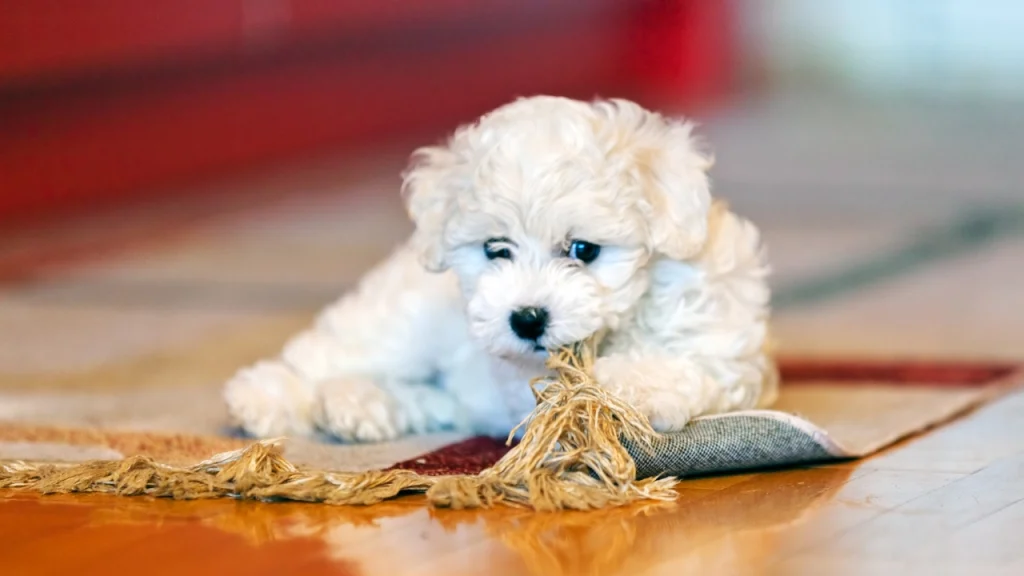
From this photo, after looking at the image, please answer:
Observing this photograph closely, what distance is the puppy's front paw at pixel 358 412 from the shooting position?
284cm

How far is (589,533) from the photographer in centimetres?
222

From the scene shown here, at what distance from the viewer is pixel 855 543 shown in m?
2.17

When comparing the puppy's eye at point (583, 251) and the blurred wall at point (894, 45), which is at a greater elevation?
the blurred wall at point (894, 45)

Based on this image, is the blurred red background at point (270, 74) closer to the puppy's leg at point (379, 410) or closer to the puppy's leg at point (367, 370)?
the puppy's leg at point (367, 370)

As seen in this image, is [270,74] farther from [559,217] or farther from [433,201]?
[559,217]

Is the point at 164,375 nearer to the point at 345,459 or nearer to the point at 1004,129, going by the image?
the point at 345,459

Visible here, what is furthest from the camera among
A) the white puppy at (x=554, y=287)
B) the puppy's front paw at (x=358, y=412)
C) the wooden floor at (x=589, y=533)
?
the puppy's front paw at (x=358, y=412)

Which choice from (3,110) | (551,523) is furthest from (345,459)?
(3,110)

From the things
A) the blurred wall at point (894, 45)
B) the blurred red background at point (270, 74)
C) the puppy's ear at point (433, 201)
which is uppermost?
the blurred wall at point (894, 45)

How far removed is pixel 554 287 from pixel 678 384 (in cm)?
28

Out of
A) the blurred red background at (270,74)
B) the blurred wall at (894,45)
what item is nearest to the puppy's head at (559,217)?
the blurred red background at (270,74)

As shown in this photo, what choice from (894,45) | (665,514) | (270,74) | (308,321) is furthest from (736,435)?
(894,45)

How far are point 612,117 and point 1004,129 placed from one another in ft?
22.8

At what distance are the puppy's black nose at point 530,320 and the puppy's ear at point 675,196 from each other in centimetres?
25
